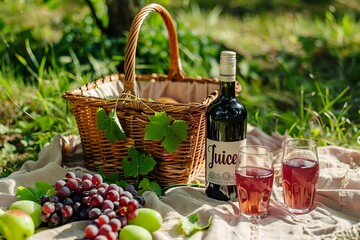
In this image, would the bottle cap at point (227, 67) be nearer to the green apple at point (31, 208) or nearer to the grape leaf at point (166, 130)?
the grape leaf at point (166, 130)

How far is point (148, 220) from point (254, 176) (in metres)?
0.39

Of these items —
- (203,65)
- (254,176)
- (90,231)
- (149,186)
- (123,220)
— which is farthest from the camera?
(203,65)

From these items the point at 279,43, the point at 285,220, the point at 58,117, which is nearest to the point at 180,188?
the point at 285,220

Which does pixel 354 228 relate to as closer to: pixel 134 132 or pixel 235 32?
pixel 134 132

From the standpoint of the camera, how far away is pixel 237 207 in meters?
2.42

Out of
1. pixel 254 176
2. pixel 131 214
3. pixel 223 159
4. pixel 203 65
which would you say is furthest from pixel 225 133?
pixel 203 65

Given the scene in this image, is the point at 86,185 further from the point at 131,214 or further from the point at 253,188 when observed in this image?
the point at 253,188

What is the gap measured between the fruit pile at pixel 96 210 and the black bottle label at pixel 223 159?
1.02ft

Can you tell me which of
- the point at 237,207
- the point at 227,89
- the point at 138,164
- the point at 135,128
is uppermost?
the point at 227,89

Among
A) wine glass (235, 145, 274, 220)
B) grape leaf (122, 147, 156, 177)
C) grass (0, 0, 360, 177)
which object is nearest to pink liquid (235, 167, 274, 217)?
wine glass (235, 145, 274, 220)

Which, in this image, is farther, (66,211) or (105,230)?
(66,211)

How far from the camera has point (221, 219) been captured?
7.56 feet

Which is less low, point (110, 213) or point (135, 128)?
point (135, 128)

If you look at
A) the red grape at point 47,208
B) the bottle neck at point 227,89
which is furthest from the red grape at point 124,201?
the bottle neck at point 227,89
